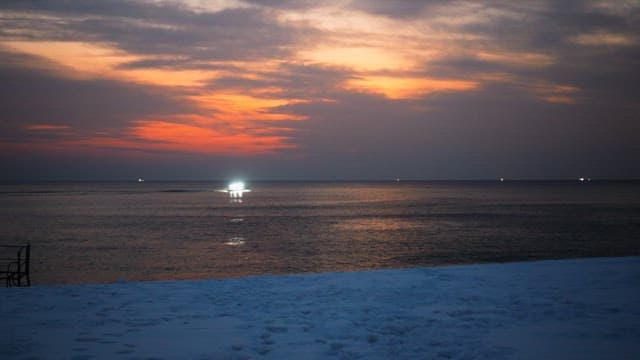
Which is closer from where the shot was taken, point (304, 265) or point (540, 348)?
point (540, 348)

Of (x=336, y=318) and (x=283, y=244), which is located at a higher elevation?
(x=336, y=318)

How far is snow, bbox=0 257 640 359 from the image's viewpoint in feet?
24.7

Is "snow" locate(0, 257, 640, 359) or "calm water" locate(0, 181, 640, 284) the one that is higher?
"snow" locate(0, 257, 640, 359)

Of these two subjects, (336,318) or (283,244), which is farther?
(283,244)

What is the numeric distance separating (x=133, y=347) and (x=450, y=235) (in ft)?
193

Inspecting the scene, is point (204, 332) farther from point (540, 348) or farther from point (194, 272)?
point (194, 272)

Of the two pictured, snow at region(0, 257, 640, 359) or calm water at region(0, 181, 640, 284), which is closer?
snow at region(0, 257, 640, 359)

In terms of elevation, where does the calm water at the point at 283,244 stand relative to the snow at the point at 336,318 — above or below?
below

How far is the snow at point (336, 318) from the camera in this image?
7520 mm

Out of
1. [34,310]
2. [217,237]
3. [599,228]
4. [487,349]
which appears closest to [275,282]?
[34,310]

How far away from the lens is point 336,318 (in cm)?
924

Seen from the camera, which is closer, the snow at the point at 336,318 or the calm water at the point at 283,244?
the snow at the point at 336,318

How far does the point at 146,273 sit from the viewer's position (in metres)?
38.7

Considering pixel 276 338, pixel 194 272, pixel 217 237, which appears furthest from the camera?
pixel 217 237
